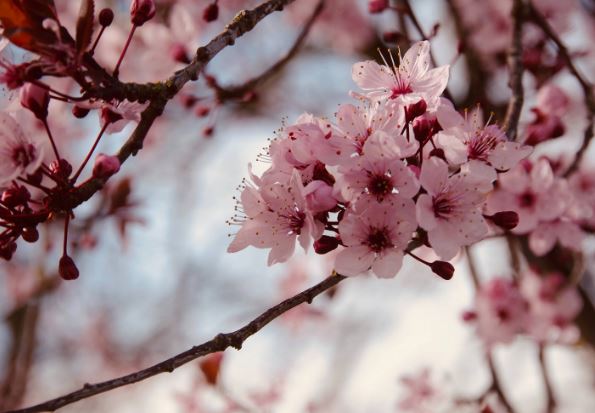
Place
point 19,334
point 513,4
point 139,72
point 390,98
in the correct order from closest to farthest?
1. point 390,98
2. point 513,4
3. point 139,72
4. point 19,334

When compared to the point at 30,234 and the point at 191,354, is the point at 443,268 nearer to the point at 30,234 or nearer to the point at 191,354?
the point at 191,354

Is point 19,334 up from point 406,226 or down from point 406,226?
up

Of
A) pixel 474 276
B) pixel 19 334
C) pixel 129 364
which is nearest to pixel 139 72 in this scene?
pixel 474 276

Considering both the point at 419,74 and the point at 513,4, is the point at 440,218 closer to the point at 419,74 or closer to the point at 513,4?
the point at 419,74

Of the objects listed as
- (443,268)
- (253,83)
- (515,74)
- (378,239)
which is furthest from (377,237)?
(253,83)

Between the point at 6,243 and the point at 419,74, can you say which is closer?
the point at 6,243
